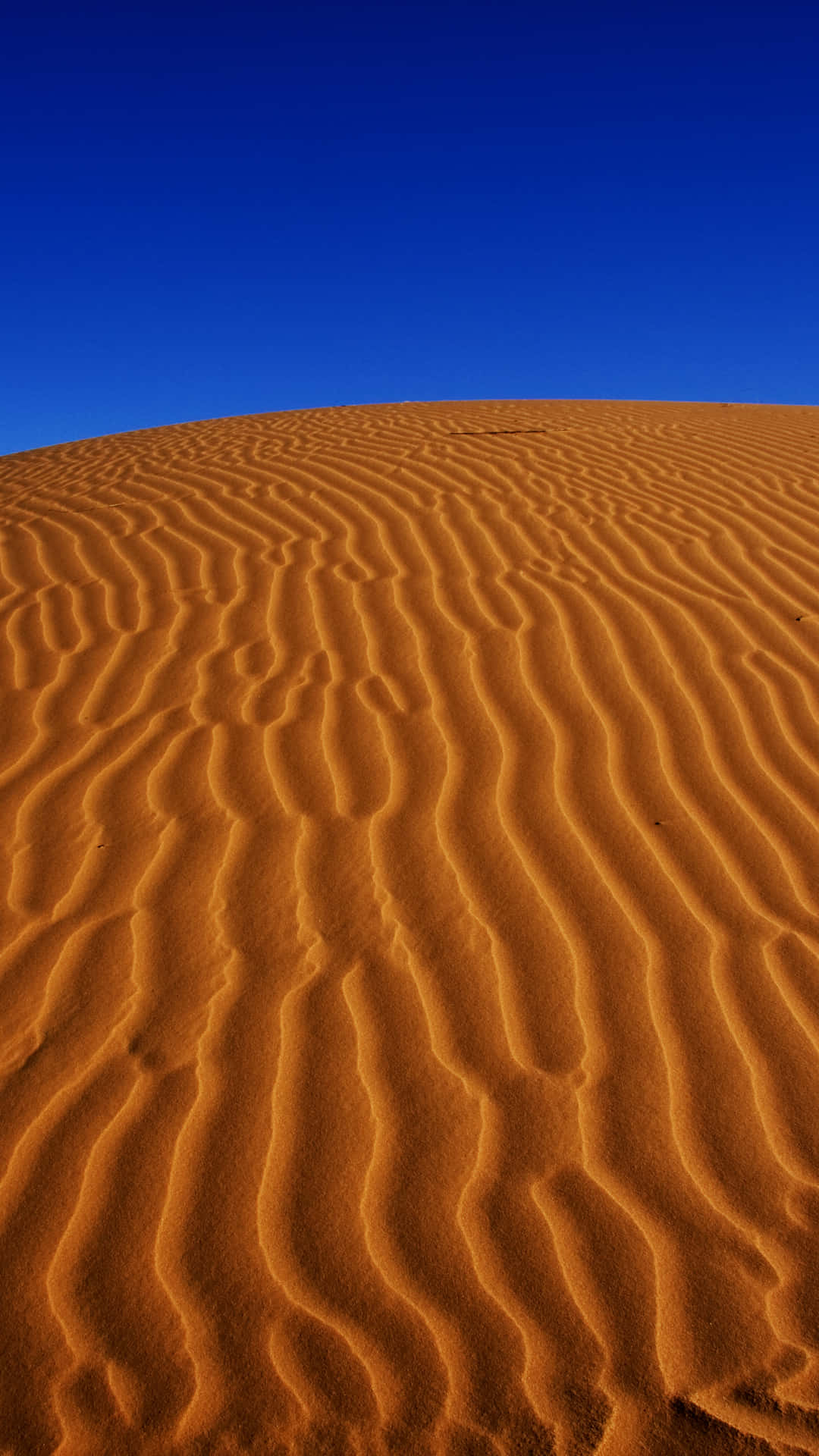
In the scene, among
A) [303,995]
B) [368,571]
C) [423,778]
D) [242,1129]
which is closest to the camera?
[242,1129]

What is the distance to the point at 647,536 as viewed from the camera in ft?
18.7

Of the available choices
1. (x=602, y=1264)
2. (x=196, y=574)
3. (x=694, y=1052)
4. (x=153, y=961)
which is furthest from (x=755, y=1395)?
(x=196, y=574)

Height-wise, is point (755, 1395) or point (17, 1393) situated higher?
point (17, 1393)

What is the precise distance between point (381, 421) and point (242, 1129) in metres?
8.89

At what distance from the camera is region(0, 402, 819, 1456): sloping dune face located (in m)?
1.79

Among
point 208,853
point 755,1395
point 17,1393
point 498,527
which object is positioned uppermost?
point 498,527

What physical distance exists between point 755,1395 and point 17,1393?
4.04 ft

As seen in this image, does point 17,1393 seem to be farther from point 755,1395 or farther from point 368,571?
point 368,571

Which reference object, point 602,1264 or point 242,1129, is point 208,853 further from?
point 602,1264

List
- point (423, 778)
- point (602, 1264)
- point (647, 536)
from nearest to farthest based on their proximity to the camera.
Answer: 1. point (602, 1264)
2. point (423, 778)
3. point (647, 536)

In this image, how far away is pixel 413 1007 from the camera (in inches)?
102

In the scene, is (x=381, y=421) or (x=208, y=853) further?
(x=381, y=421)

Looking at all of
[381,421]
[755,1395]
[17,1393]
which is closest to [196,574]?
[17,1393]

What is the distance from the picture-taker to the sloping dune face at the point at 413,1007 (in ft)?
5.87
